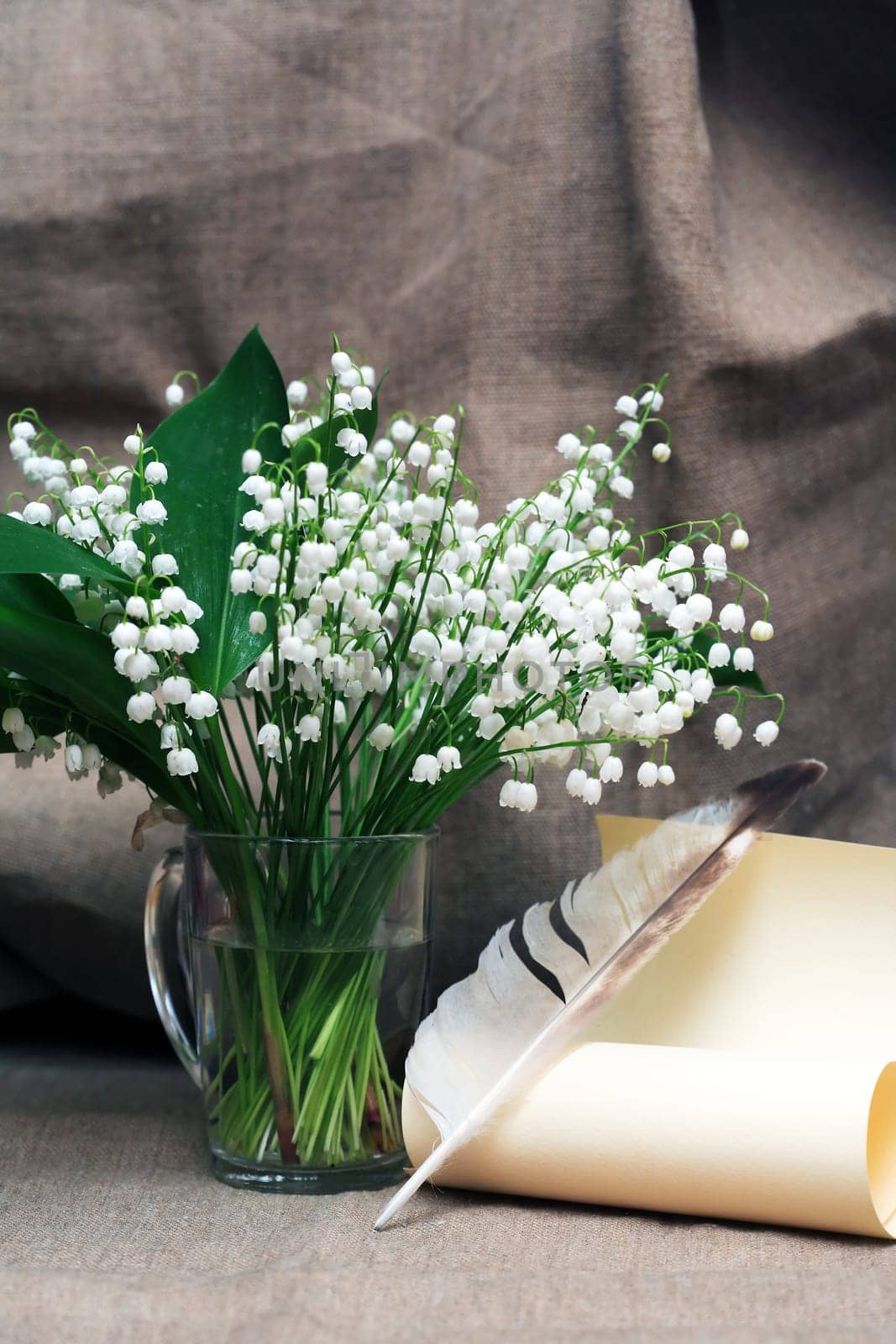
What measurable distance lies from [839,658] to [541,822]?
256 millimetres

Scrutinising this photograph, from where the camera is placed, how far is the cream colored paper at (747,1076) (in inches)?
24.8

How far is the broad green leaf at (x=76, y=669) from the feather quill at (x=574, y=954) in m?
0.22

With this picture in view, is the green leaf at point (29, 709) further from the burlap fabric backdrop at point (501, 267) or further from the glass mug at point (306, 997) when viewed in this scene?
the burlap fabric backdrop at point (501, 267)

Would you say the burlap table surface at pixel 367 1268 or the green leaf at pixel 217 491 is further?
the green leaf at pixel 217 491

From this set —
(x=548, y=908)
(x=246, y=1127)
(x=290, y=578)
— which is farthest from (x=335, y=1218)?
(x=290, y=578)

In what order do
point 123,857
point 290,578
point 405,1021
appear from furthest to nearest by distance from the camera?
point 123,857
point 405,1021
point 290,578

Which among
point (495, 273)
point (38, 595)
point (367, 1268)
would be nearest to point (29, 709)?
point (38, 595)

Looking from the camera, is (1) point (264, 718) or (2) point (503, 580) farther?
(1) point (264, 718)

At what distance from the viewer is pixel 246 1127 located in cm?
71

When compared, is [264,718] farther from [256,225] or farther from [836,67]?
[836,67]

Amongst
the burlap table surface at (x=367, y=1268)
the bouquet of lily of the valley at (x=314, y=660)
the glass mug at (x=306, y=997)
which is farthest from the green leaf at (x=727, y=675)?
the burlap table surface at (x=367, y=1268)

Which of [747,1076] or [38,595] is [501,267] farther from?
[747,1076]

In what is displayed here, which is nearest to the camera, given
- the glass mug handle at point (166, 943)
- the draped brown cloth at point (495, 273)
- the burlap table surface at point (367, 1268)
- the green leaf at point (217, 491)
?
the burlap table surface at point (367, 1268)

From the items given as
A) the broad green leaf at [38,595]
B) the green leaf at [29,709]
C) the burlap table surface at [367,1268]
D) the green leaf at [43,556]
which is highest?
the green leaf at [43,556]
